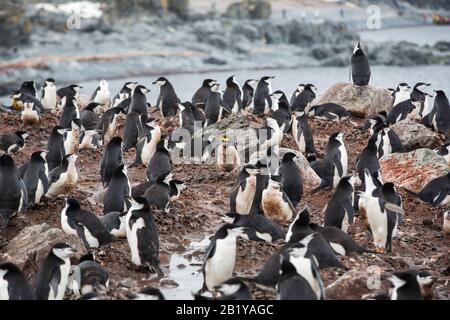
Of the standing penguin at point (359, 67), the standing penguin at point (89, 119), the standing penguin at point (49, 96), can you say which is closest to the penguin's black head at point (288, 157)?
the standing penguin at point (359, 67)

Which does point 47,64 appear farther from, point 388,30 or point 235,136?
point 235,136

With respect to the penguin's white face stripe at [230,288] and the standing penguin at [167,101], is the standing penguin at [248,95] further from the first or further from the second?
the penguin's white face stripe at [230,288]

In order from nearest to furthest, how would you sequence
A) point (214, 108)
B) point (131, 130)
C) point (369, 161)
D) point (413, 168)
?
point (369, 161) → point (413, 168) → point (131, 130) → point (214, 108)

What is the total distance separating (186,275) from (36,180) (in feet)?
9.00

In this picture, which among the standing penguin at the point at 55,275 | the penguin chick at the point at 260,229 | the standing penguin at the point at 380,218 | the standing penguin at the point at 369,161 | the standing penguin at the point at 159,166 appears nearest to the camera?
the standing penguin at the point at 55,275

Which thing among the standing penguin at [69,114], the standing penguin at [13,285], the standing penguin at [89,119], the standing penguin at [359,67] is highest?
the standing penguin at [359,67]

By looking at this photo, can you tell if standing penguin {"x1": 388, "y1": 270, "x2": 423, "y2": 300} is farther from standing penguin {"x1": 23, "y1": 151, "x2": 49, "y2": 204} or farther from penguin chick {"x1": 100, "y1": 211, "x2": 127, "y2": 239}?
standing penguin {"x1": 23, "y1": 151, "x2": 49, "y2": 204}

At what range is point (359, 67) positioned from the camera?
1456cm

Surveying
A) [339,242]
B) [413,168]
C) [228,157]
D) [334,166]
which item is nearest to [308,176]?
[334,166]

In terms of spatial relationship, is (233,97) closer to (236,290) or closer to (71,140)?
(71,140)

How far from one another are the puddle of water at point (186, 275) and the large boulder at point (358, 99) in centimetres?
665

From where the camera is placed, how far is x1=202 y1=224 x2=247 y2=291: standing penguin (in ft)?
24.8

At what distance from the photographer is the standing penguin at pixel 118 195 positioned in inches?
378

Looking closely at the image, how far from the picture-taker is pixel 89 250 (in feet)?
27.7
